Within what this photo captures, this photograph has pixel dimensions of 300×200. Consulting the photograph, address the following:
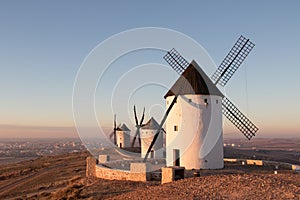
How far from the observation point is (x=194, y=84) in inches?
850

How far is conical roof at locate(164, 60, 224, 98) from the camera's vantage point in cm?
2134

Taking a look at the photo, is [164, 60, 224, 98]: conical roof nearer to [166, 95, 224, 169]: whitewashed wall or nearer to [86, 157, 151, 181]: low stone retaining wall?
[166, 95, 224, 169]: whitewashed wall

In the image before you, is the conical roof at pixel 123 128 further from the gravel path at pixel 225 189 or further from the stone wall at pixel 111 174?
the gravel path at pixel 225 189

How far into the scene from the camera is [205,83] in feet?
71.8

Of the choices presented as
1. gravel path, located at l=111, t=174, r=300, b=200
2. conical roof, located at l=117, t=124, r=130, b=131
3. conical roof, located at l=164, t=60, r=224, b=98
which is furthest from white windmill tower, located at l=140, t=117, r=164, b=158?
gravel path, located at l=111, t=174, r=300, b=200

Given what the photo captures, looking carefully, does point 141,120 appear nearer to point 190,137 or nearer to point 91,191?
point 190,137

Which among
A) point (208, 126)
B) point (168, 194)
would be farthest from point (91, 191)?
point (208, 126)

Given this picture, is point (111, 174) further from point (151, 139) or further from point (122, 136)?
point (122, 136)

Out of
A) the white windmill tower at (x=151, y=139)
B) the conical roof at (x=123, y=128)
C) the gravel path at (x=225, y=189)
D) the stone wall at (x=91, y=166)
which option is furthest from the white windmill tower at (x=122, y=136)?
the gravel path at (x=225, y=189)

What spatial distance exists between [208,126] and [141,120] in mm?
14878

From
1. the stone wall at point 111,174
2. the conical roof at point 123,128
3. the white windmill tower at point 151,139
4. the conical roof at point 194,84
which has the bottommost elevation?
the stone wall at point 111,174

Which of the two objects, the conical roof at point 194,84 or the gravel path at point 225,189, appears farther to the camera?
the conical roof at point 194,84

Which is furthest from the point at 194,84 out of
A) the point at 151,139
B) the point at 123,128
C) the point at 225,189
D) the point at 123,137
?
the point at 123,128

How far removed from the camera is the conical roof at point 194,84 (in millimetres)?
21344
